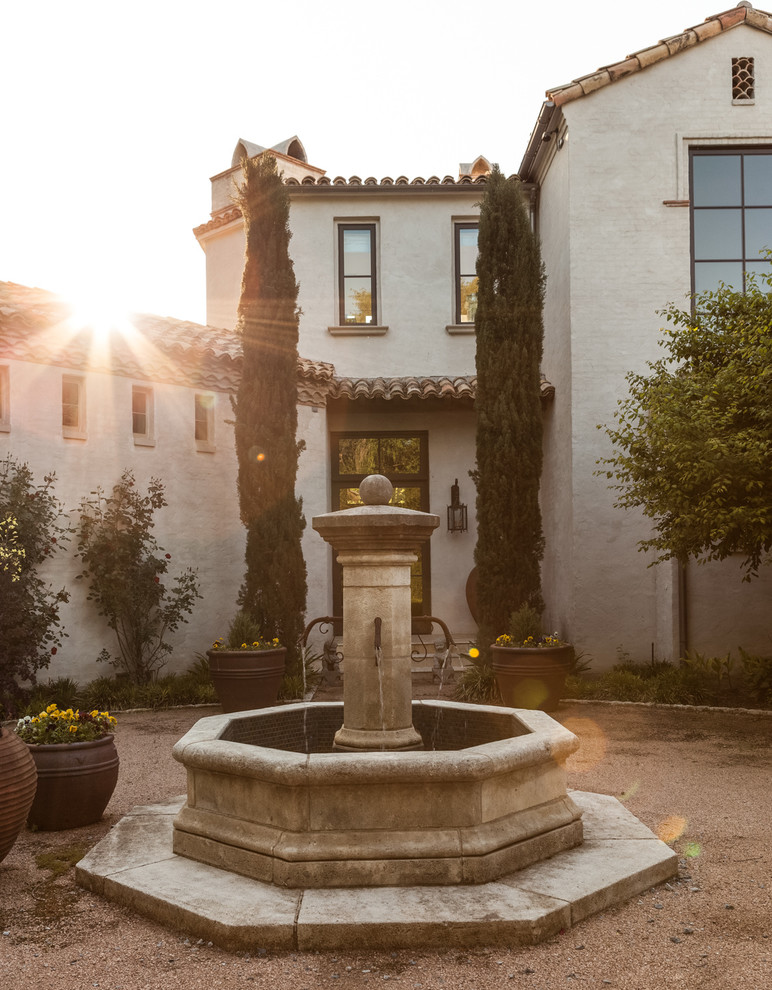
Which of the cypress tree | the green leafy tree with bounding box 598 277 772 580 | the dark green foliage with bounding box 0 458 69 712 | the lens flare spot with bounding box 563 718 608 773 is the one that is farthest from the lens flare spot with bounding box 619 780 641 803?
the dark green foliage with bounding box 0 458 69 712

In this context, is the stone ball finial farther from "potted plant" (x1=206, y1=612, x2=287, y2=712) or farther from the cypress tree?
the cypress tree

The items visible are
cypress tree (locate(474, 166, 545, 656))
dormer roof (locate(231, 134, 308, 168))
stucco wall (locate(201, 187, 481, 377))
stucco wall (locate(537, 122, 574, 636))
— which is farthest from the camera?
dormer roof (locate(231, 134, 308, 168))

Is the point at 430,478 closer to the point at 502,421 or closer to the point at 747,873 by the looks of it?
the point at 502,421

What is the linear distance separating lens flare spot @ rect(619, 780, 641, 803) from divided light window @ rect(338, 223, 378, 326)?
30.9ft

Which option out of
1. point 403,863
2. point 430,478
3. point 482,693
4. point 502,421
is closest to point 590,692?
point 482,693

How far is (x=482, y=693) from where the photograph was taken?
10.0 metres

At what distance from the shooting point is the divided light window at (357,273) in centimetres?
1438

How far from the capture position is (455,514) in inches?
544

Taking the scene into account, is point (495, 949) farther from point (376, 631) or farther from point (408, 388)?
point (408, 388)

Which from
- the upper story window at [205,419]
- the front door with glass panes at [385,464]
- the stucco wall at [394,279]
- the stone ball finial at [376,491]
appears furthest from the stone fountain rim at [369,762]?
the stucco wall at [394,279]

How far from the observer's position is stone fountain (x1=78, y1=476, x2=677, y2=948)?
388 centimetres

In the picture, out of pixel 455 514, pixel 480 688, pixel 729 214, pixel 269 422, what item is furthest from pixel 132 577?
pixel 729 214

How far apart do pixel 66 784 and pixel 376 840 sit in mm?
2364

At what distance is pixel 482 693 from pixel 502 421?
3.27 m
